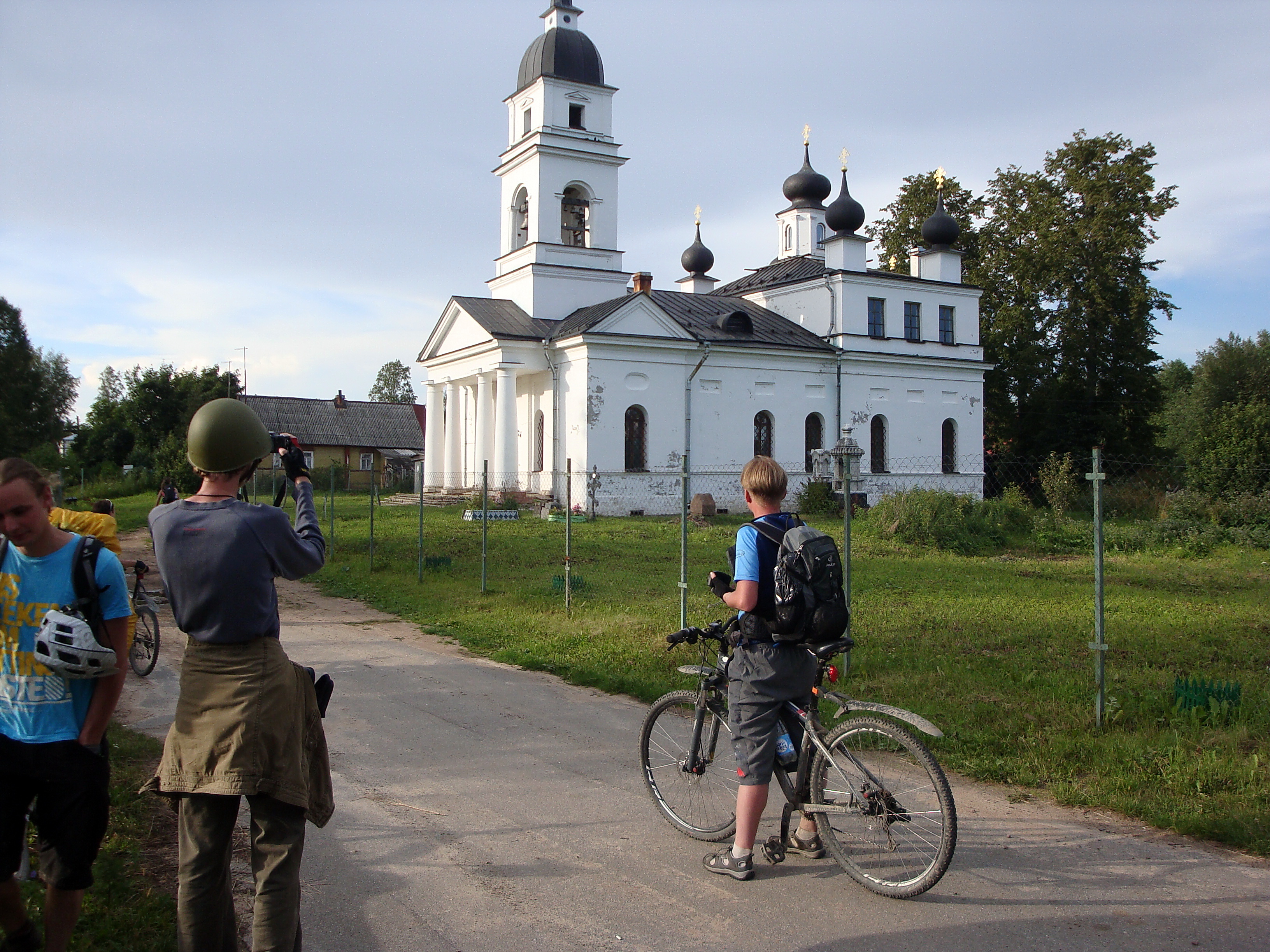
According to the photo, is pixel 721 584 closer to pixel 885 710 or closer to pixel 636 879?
pixel 885 710

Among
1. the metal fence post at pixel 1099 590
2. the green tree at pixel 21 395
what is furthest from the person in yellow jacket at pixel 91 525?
the green tree at pixel 21 395

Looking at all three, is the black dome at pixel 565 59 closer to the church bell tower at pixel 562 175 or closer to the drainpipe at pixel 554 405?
the church bell tower at pixel 562 175

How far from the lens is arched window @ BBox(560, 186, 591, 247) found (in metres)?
34.4

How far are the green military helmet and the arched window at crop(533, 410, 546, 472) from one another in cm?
3053

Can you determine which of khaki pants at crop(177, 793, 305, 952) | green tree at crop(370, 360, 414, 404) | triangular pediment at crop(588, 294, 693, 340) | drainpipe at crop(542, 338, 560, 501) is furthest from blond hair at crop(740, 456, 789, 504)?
green tree at crop(370, 360, 414, 404)

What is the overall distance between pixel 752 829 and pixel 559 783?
1674 millimetres

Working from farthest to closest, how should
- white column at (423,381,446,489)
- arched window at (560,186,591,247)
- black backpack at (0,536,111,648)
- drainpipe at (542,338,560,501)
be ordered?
white column at (423,381,446,489), arched window at (560,186,591,247), drainpipe at (542,338,560,501), black backpack at (0,536,111,648)

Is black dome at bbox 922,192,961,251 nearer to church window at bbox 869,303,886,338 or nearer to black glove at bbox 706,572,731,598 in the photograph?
church window at bbox 869,303,886,338

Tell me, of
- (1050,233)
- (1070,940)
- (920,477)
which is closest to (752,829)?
(1070,940)

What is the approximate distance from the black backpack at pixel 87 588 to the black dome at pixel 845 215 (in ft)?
120

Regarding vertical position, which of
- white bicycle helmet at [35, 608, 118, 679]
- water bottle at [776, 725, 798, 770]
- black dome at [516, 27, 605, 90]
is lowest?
water bottle at [776, 725, 798, 770]

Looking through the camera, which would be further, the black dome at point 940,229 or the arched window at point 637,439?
the black dome at point 940,229

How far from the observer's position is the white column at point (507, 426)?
3181 centimetres

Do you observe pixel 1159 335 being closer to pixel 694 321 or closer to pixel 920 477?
pixel 920 477
